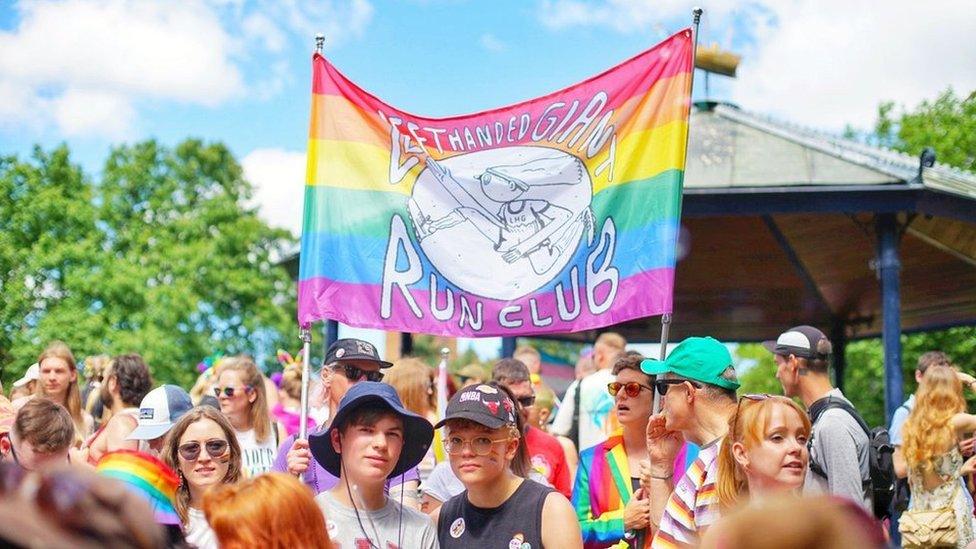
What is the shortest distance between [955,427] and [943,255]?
7819 mm

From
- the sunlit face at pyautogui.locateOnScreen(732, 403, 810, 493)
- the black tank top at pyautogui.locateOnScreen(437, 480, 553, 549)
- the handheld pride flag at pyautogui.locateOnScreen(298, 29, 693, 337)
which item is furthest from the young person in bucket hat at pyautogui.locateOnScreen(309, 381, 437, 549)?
the handheld pride flag at pyautogui.locateOnScreen(298, 29, 693, 337)

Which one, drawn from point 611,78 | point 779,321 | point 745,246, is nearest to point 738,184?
point 745,246

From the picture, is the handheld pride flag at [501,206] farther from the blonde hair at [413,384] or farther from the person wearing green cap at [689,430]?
the person wearing green cap at [689,430]

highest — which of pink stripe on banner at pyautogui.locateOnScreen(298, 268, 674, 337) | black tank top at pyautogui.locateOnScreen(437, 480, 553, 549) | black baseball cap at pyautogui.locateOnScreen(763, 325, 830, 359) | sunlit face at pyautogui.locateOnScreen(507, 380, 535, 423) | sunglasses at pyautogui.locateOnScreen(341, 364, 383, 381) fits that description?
pink stripe on banner at pyautogui.locateOnScreen(298, 268, 674, 337)

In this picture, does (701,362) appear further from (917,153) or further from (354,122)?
(917,153)

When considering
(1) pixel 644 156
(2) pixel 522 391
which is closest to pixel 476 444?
(1) pixel 644 156

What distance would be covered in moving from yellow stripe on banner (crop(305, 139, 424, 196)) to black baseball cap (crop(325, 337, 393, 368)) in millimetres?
928

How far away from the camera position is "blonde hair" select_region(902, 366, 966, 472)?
23.7 ft

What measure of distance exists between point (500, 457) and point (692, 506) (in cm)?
77

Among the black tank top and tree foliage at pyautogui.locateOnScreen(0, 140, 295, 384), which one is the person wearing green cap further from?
tree foliage at pyautogui.locateOnScreen(0, 140, 295, 384)

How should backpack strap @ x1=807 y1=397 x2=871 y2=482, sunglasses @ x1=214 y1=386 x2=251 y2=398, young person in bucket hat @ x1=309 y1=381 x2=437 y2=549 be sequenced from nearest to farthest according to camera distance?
young person in bucket hat @ x1=309 y1=381 x2=437 y2=549 → backpack strap @ x1=807 y1=397 x2=871 y2=482 → sunglasses @ x1=214 y1=386 x2=251 y2=398

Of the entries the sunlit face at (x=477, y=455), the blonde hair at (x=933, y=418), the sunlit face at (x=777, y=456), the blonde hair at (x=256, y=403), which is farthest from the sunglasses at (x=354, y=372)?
the blonde hair at (x=933, y=418)

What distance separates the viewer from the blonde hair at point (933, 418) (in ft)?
23.7

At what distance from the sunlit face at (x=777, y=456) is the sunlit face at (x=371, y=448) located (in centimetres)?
132
